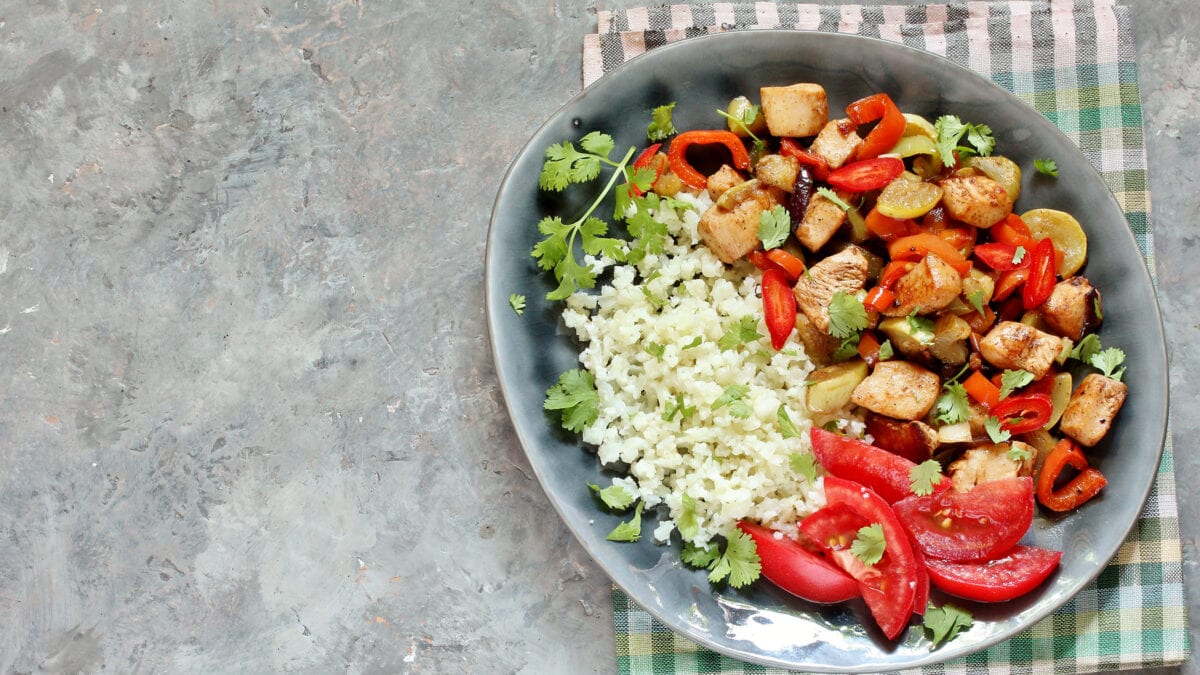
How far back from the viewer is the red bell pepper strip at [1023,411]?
2531mm

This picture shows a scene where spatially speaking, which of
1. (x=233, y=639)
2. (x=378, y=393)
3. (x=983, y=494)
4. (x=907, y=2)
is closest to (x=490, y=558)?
(x=378, y=393)

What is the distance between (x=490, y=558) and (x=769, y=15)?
2.05 m

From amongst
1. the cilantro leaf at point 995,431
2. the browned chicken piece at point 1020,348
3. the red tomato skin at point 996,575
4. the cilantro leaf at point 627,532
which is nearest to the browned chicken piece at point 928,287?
the browned chicken piece at point 1020,348

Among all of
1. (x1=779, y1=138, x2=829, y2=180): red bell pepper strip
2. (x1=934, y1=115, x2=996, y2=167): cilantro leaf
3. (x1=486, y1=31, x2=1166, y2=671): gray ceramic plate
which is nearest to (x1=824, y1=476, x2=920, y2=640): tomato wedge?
(x1=486, y1=31, x2=1166, y2=671): gray ceramic plate

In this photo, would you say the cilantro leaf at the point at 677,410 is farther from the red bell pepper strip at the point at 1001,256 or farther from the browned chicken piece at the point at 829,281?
the red bell pepper strip at the point at 1001,256

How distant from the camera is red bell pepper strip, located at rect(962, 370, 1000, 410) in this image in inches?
100

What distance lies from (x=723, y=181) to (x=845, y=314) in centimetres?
55

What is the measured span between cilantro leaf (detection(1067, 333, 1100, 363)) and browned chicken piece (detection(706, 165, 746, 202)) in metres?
1.15

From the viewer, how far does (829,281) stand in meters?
2.52

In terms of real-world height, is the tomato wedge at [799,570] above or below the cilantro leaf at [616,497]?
below

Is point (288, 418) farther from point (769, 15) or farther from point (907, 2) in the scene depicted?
point (907, 2)

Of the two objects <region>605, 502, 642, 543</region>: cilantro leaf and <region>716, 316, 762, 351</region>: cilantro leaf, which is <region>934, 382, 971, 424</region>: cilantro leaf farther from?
<region>605, 502, 642, 543</region>: cilantro leaf

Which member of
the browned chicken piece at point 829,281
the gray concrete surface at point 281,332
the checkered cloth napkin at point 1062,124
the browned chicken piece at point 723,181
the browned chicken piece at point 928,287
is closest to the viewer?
the browned chicken piece at point 928,287

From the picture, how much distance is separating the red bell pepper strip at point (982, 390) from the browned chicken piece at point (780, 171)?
79 cm
